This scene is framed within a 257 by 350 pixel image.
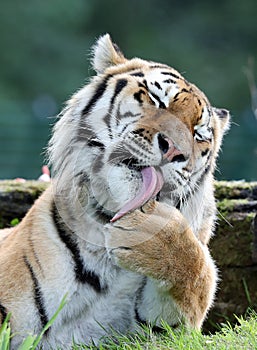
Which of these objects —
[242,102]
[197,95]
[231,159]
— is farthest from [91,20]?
[197,95]

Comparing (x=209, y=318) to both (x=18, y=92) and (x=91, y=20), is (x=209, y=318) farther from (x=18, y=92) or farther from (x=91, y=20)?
(x=91, y=20)

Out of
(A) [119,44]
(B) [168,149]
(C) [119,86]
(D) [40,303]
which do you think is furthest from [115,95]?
(A) [119,44]

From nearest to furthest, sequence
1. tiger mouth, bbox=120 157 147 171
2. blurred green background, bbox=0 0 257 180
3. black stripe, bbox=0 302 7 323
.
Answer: tiger mouth, bbox=120 157 147 171
black stripe, bbox=0 302 7 323
blurred green background, bbox=0 0 257 180

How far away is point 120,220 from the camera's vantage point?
317cm

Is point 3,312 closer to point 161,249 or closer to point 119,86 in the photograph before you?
point 161,249

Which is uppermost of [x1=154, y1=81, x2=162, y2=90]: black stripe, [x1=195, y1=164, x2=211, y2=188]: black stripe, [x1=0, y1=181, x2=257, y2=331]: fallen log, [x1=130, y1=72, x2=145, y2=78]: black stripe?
[x1=130, y1=72, x2=145, y2=78]: black stripe

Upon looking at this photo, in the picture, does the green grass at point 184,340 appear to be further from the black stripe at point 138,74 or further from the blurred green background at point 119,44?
the blurred green background at point 119,44

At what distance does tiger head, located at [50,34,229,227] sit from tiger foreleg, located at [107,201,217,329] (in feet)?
0.23

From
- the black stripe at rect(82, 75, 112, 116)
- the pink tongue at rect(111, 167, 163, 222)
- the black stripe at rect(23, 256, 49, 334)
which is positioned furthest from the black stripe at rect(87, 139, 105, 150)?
the black stripe at rect(23, 256, 49, 334)

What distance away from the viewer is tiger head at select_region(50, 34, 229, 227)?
10.4 ft

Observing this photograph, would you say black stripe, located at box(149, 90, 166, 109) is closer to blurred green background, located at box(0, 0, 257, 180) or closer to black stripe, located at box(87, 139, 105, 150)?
→ black stripe, located at box(87, 139, 105, 150)

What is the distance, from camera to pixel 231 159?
45.4ft

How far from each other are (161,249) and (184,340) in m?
0.35

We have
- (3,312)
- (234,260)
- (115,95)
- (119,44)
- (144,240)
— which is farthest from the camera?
(119,44)
